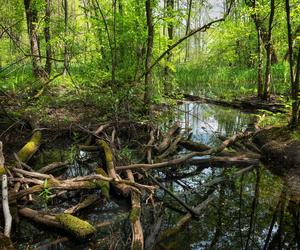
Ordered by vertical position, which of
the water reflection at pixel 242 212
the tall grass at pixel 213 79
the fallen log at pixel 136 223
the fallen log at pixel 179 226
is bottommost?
the water reflection at pixel 242 212

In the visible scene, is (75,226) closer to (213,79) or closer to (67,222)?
(67,222)

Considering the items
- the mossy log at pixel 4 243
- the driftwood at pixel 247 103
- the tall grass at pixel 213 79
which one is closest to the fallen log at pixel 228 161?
the mossy log at pixel 4 243

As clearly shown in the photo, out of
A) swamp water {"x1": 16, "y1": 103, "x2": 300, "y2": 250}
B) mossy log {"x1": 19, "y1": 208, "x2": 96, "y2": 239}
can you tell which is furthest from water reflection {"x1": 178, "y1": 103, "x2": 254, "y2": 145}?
mossy log {"x1": 19, "y1": 208, "x2": 96, "y2": 239}

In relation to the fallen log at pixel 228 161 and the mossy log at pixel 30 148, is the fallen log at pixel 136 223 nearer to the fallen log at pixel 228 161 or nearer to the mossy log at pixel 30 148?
the fallen log at pixel 228 161

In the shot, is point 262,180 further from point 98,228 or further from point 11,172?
point 11,172

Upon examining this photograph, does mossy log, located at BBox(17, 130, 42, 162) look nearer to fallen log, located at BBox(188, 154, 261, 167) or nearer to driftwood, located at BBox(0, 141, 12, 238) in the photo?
driftwood, located at BBox(0, 141, 12, 238)

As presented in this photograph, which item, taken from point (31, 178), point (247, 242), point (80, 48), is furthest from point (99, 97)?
point (247, 242)

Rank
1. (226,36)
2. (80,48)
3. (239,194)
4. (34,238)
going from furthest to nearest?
1. (226,36)
2. (80,48)
3. (239,194)
4. (34,238)

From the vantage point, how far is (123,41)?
9.56 m

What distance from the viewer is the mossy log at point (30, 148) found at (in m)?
6.10

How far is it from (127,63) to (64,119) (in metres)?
2.84

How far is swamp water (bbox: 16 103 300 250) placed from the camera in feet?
12.5

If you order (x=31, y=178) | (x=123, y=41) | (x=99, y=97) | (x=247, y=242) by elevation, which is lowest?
(x=247, y=242)

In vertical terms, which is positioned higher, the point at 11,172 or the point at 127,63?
the point at 127,63
